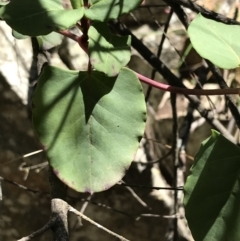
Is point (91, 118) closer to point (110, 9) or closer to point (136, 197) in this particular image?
point (110, 9)

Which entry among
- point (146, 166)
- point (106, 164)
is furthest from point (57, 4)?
point (146, 166)

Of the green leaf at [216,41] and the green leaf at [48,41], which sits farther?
the green leaf at [48,41]

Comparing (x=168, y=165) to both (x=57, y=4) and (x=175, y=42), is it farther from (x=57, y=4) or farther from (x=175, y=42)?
(x=57, y=4)

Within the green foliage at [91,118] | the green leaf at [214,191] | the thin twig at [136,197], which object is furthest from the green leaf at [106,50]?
the thin twig at [136,197]

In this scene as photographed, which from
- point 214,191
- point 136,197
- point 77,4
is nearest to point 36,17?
point 77,4

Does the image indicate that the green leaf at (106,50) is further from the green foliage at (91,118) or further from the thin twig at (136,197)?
the thin twig at (136,197)

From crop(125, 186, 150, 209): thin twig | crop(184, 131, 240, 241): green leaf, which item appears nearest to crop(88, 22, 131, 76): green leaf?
crop(184, 131, 240, 241): green leaf
